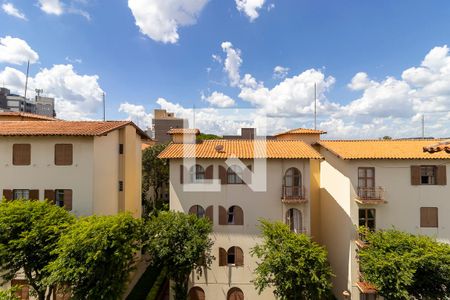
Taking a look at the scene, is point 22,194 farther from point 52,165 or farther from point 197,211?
point 197,211

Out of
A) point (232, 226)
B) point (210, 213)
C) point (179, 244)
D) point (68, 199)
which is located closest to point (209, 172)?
point (210, 213)

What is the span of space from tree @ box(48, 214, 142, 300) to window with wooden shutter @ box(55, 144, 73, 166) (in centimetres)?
549

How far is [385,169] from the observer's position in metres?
18.2

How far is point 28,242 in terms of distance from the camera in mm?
14281

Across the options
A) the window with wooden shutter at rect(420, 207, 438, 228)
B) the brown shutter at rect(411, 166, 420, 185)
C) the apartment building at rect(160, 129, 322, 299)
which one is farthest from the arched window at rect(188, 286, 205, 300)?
the brown shutter at rect(411, 166, 420, 185)

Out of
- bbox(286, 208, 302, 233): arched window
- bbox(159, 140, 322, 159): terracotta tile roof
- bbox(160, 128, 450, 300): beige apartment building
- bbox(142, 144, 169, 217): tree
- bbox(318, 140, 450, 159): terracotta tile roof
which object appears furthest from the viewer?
bbox(142, 144, 169, 217): tree

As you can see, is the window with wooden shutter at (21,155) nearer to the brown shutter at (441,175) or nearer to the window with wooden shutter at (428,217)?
the window with wooden shutter at (428,217)

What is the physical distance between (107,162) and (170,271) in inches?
415

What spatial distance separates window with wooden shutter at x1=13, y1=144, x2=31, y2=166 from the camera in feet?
58.6

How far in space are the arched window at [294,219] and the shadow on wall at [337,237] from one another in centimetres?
369

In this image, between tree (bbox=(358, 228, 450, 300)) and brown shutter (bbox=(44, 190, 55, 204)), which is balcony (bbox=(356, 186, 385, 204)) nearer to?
tree (bbox=(358, 228, 450, 300))

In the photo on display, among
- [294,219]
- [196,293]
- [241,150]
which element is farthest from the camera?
[241,150]

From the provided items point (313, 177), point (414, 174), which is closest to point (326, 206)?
point (313, 177)

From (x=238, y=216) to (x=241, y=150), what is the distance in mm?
5070
